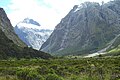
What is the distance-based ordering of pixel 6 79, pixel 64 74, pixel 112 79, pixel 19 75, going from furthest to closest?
pixel 64 74 < pixel 19 75 < pixel 112 79 < pixel 6 79

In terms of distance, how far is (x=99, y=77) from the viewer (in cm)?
9969

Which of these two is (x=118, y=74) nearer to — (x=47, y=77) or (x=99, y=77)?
(x=99, y=77)

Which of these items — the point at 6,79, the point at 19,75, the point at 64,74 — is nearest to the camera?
the point at 6,79

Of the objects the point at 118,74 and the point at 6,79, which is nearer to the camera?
the point at 6,79

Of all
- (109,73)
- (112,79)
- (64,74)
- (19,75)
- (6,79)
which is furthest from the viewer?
(64,74)

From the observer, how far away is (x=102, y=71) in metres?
113

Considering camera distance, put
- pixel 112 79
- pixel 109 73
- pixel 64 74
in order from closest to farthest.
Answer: pixel 112 79
pixel 109 73
pixel 64 74

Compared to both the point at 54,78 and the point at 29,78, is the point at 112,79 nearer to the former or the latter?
the point at 54,78

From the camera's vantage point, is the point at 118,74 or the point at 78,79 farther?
the point at 118,74

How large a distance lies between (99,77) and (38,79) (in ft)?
67.8

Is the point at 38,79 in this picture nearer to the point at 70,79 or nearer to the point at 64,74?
the point at 70,79

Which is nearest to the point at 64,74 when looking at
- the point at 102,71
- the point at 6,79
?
the point at 102,71

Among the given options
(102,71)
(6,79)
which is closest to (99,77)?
(102,71)

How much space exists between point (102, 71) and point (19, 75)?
30.4m
